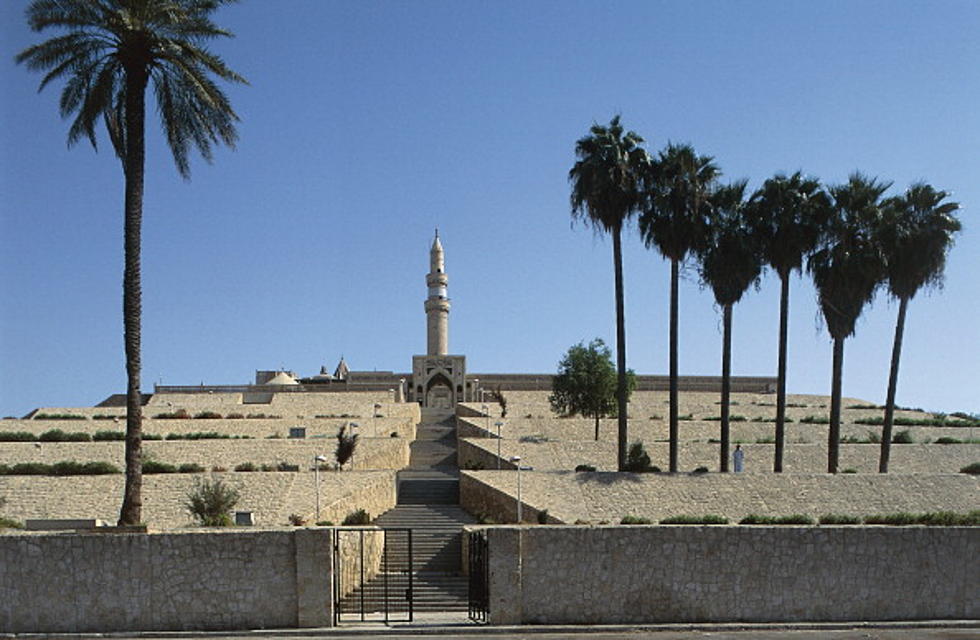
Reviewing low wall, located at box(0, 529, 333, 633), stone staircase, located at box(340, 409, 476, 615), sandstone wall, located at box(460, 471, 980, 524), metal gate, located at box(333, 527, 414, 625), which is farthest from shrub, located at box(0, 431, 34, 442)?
low wall, located at box(0, 529, 333, 633)

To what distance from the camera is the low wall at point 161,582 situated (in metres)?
16.9

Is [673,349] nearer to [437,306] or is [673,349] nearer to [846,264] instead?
[846,264]

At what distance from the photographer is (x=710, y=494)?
100ft

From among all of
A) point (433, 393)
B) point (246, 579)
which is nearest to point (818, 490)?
point (246, 579)

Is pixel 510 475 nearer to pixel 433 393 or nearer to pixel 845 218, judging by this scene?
pixel 845 218

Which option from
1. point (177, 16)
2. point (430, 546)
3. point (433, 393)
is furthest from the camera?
point (433, 393)

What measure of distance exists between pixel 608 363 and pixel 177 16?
1207 inches

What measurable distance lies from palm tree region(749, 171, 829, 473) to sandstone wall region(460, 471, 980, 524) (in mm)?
3107

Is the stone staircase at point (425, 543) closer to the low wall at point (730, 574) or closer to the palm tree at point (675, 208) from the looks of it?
the low wall at point (730, 574)

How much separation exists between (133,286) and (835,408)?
2380 centimetres

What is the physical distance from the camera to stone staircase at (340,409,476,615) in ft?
68.4

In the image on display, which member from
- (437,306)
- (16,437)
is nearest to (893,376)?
(16,437)

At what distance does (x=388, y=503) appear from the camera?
30.3 metres

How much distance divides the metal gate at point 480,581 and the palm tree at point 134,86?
7.16 metres
